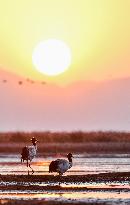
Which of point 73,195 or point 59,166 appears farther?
point 59,166

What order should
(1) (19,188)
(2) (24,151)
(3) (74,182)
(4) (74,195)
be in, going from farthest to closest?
(2) (24,151)
(3) (74,182)
(1) (19,188)
(4) (74,195)

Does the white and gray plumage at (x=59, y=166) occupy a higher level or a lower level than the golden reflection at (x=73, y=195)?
higher

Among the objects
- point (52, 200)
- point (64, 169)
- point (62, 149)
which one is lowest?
point (52, 200)

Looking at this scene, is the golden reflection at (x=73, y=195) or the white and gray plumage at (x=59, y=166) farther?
the white and gray plumage at (x=59, y=166)

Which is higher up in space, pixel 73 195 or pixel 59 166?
pixel 59 166

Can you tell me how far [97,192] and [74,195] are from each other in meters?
1.08

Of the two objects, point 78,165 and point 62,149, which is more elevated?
point 62,149

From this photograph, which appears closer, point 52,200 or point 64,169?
point 52,200

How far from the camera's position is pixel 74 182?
3105 centimetres

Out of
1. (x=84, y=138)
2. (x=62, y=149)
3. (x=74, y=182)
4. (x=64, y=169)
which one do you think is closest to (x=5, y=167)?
(x=64, y=169)

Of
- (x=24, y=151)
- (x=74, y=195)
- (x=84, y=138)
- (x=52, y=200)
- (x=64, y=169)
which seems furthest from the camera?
(x=84, y=138)

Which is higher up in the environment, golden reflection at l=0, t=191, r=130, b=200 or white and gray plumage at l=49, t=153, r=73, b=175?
white and gray plumage at l=49, t=153, r=73, b=175

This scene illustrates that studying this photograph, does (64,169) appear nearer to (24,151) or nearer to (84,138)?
(24,151)

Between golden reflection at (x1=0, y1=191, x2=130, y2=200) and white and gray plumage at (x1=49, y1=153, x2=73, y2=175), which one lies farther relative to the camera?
white and gray plumage at (x1=49, y1=153, x2=73, y2=175)
